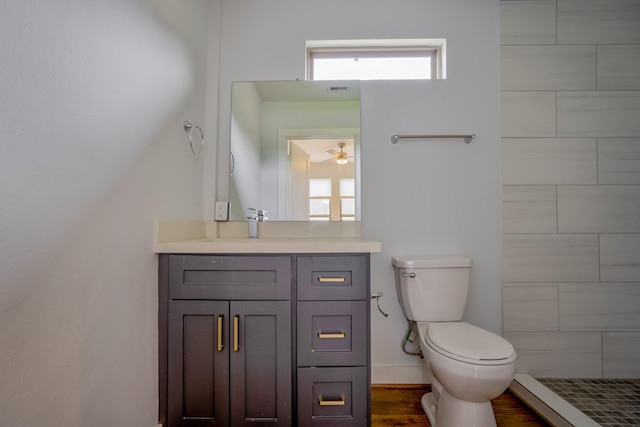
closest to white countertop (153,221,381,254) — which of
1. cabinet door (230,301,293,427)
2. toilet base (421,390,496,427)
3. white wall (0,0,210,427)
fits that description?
white wall (0,0,210,427)

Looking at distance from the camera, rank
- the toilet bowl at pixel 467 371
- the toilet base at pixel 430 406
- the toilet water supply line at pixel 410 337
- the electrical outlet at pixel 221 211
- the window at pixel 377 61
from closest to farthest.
A: the toilet bowl at pixel 467 371 → the toilet base at pixel 430 406 → the toilet water supply line at pixel 410 337 → the electrical outlet at pixel 221 211 → the window at pixel 377 61

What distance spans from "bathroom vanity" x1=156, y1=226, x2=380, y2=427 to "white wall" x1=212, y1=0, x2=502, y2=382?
60cm

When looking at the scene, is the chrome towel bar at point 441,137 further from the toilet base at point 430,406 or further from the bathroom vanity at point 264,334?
the toilet base at point 430,406

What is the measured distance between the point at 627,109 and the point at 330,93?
1.76m

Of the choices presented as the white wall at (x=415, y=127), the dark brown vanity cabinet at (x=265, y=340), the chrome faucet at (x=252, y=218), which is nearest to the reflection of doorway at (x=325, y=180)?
the white wall at (x=415, y=127)

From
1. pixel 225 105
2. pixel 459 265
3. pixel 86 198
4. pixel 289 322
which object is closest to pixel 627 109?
pixel 459 265

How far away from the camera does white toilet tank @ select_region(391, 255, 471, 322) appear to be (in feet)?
5.01

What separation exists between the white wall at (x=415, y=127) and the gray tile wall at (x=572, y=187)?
0.12 meters

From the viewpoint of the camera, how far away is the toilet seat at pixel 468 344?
1131 mm

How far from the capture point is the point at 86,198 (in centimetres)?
85

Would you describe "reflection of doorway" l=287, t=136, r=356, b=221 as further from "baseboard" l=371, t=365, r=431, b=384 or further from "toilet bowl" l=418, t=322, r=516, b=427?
"baseboard" l=371, t=365, r=431, b=384

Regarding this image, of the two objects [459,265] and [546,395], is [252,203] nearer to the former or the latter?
[459,265]

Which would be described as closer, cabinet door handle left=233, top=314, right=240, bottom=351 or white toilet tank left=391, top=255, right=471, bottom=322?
cabinet door handle left=233, top=314, right=240, bottom=351

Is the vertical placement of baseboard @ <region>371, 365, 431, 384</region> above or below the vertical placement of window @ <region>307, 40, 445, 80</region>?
below
